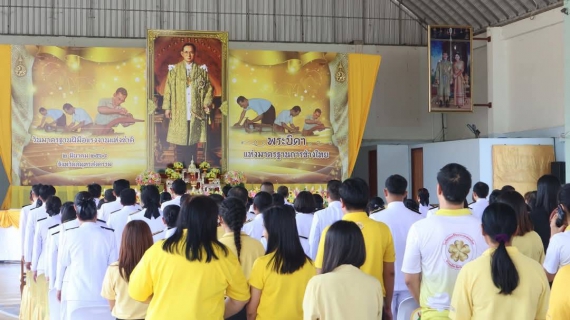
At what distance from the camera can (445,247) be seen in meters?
3.61

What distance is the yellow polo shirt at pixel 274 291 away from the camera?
11.7 ft

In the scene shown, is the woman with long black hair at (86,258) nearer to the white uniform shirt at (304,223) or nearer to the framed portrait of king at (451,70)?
the white uniform shirt at (304,223)

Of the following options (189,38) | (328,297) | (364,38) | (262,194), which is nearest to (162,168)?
(189,38)

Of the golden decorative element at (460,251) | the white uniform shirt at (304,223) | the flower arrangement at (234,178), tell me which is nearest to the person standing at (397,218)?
the white uniform shirt at (304,223)

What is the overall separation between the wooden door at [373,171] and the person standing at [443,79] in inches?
152

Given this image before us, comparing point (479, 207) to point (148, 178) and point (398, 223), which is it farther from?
point (148, 178)

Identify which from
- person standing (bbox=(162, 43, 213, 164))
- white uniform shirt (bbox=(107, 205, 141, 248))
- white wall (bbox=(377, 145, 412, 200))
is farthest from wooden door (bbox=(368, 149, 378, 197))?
white uniform shirt (bbox=(107, 205, 141, 248))

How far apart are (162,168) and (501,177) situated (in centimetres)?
664

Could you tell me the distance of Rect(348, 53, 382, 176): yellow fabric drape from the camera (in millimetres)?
16625

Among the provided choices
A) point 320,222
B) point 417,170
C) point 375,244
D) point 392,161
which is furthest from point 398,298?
point 392,161

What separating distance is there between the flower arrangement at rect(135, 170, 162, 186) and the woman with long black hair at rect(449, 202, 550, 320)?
12741mm

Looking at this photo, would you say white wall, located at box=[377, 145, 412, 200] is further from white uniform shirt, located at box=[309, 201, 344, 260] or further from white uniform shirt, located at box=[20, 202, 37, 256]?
white uniform shirt, located at box=[309, 201, 344, 260]

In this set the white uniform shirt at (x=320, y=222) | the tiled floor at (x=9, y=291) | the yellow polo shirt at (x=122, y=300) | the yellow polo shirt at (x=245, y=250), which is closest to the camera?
the yellow polo shirt at (x=122, y=300)

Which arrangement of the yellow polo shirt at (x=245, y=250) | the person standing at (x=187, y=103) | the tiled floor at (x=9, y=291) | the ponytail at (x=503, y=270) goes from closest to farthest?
the ponytail at (x=503, y=270) < the yellow polo shirt at (x=245, y=250) < the tiled floor at (x=9, y=291) < the person standing at (x=187, y=103)
